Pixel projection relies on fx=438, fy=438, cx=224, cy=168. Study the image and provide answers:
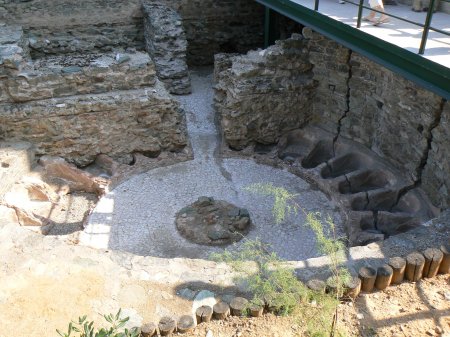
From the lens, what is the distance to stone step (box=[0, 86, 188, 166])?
7.39 meters

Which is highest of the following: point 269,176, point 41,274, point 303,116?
point 41,274

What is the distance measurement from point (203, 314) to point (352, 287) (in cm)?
141

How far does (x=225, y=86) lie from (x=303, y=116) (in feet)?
5.53

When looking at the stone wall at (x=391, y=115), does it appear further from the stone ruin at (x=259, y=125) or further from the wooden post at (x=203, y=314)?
the wooden post at (x=203, y=314)

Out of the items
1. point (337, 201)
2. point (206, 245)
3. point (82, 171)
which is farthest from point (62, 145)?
point (337, 201)

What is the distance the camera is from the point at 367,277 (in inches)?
163

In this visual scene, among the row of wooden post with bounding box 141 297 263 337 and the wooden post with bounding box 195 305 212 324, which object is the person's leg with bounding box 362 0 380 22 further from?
the wooden post with bounding box 195 305 212 324

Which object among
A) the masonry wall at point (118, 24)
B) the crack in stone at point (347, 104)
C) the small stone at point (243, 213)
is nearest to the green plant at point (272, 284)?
the small stone at point (243, 213)

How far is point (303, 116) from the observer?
8844 mm

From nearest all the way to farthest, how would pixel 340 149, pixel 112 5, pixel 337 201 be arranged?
1. pixel 337 201
2. pixel 340 149
3. pixel 112 5

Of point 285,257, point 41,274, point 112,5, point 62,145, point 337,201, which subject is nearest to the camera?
point 41,274

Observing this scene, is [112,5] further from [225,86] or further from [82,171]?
[82,171]

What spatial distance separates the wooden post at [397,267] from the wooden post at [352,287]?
1.25 feet

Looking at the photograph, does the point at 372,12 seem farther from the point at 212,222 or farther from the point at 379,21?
the point at 212,222
